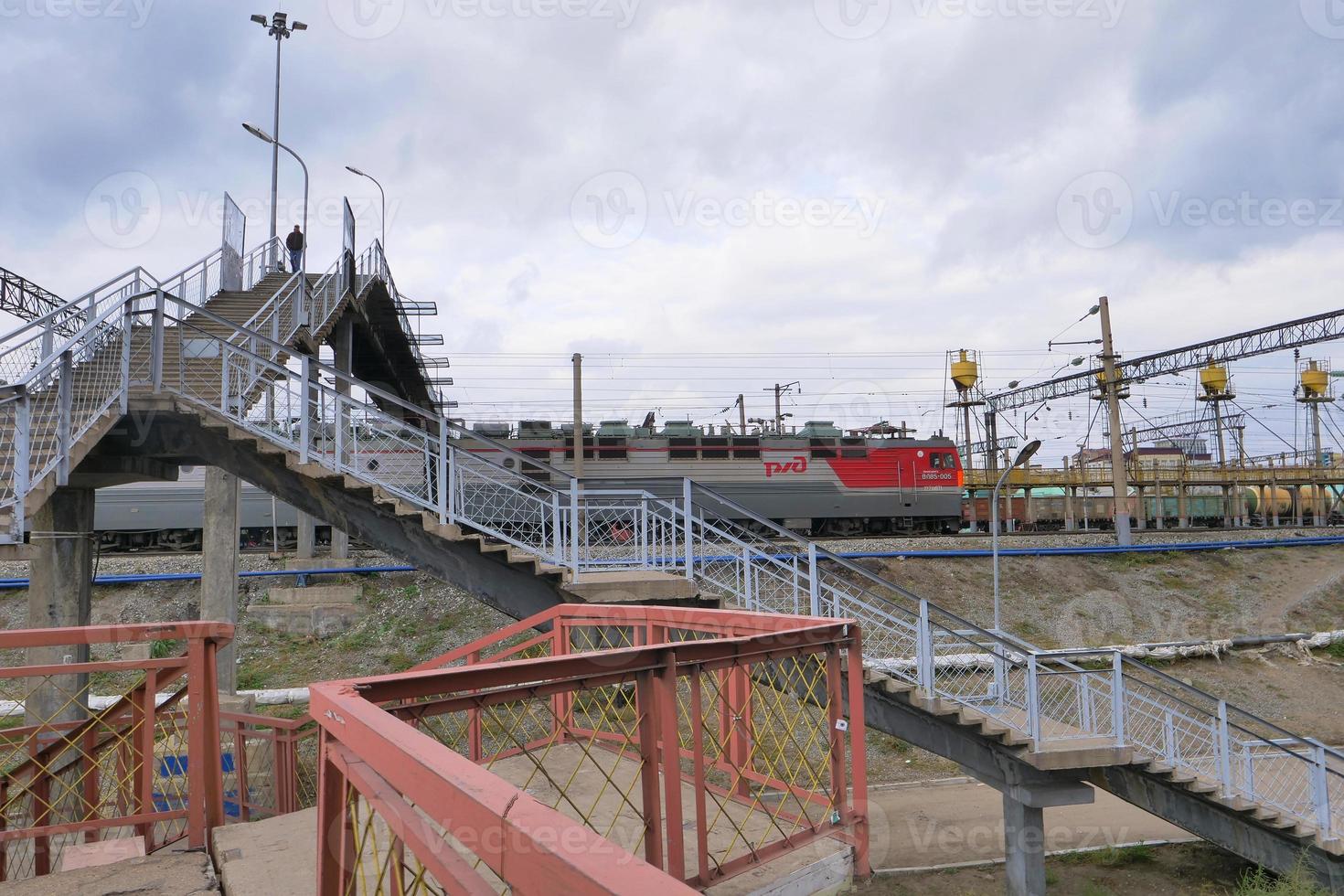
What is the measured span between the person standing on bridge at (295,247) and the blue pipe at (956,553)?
6633 millimetres

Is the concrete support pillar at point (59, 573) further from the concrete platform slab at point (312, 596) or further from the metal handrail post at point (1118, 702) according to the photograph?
the metal handrail post at point (1118, 702)

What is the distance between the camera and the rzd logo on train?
86.0 ft

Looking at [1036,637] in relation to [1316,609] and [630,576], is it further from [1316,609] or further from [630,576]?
[630,576]

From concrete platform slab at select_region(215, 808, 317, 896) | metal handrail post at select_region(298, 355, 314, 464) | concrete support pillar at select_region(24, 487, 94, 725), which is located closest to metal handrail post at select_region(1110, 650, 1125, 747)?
concrete platform slab at select_region(215, 808, 317, 896)

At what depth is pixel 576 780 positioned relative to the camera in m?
5.61

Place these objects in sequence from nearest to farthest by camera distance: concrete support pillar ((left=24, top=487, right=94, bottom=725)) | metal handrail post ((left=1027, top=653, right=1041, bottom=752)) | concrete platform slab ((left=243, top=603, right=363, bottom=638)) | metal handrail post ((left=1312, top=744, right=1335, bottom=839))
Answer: metal handrail post ((left=1027, top=653, right=1041, bottom=752))
concrete support pillar ((left=24, top=487, right=94, bottom=725))
metal handrail post ((left=1312, top=744, right=1335, bottom=839))
concrete platform slab ((left=243, top=603, right=363, bottom=638))

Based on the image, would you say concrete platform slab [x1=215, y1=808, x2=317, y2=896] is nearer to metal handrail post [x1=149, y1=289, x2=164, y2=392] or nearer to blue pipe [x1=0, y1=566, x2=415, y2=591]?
metal handrail post [x1=149, y1=289, x2=164, y2=392]

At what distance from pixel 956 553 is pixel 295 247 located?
17332 millimetres

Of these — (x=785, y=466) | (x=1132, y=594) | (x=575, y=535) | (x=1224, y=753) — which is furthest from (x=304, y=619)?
(x=1132, y=594)

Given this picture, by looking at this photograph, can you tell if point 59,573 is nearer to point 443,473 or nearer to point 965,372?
point 443,473

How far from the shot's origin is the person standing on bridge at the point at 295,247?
17.8 metres

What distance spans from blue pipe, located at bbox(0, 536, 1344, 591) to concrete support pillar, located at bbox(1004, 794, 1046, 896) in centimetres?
688

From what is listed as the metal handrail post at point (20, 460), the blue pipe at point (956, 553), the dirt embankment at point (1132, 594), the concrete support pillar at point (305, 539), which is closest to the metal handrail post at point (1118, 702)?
the blue pipe at point (956, 553)

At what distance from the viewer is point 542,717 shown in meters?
13.0
